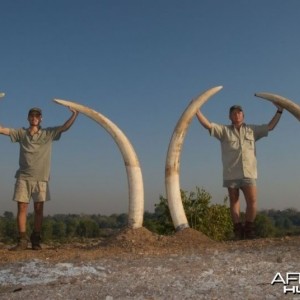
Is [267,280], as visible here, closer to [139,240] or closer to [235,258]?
[235,258]

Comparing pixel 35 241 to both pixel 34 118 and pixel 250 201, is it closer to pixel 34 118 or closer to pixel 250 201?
pixel 34 118

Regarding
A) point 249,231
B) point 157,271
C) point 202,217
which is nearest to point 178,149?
point 249,231

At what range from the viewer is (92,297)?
4.85 meters

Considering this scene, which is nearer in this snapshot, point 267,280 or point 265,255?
point 267,280

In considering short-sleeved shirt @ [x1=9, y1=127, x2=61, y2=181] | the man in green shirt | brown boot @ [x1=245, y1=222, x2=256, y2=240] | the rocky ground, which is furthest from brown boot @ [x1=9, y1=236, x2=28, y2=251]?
brown boot @ [x1=245, y1=222, x2=256, y2=240]

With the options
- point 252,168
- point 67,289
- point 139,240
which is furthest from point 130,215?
point 67,289

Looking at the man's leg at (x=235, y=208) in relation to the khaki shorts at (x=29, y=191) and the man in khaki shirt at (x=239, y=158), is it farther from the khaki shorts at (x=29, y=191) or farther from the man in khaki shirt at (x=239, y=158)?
the khaki shorts at (x=29, y=191)

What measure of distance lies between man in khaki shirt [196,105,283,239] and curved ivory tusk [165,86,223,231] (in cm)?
23

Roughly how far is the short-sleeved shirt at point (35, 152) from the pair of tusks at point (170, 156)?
681 millimetres

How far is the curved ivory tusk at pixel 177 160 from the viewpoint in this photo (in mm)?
9062

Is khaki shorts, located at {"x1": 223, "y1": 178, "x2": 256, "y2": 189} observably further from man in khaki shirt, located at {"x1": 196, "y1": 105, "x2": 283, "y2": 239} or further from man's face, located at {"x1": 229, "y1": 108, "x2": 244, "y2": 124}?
Result: man's face, located at {"x1": 229, "y1": 108, "x2": 244, "y2": 124}

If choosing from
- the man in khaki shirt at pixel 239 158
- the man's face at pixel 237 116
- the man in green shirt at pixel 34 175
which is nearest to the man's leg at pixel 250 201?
the man in khaki shirt at pixel 239 158

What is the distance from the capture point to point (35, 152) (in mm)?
8898

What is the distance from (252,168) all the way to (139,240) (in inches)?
95.4
